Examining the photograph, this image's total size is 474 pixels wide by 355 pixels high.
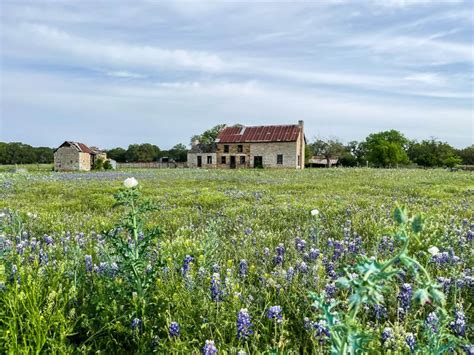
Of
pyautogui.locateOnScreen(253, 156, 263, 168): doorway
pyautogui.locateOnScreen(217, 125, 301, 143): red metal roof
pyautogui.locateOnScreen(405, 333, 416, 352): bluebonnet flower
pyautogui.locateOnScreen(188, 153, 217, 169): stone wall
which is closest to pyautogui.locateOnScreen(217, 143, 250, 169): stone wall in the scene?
pyautogui.locateOnScreen(217, 125, 301, 143): red metal roof

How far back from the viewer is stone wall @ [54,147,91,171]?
2477 inches

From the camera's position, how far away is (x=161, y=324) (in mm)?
2713

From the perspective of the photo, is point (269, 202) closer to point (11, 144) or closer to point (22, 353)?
point (22, 353)

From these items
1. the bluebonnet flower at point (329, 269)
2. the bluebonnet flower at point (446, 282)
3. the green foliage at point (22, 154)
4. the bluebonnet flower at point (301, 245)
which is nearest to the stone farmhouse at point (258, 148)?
the bluebonnet flower at point (301, 245)

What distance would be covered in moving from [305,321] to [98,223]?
487 cm

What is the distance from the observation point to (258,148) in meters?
62.3

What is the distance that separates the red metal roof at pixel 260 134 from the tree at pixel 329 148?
3585cm

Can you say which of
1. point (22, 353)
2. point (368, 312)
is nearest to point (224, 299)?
point (368, 312)

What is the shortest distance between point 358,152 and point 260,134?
5648 cm

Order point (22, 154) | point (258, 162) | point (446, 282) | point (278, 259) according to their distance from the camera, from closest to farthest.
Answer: point (446, 282) → point (278, 259) → point (258, 162) → point (22, 154)

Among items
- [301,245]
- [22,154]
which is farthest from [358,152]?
[301,245]

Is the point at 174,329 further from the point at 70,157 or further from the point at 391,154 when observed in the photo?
the point at 391,154

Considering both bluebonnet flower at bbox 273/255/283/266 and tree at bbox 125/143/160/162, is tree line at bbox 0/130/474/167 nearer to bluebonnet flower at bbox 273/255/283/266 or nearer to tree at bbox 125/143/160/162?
Result: tree at bbox 125/143/160/162

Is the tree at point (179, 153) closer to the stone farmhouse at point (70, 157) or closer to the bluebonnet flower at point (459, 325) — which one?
the stone farmhouse at point (70, 157)
